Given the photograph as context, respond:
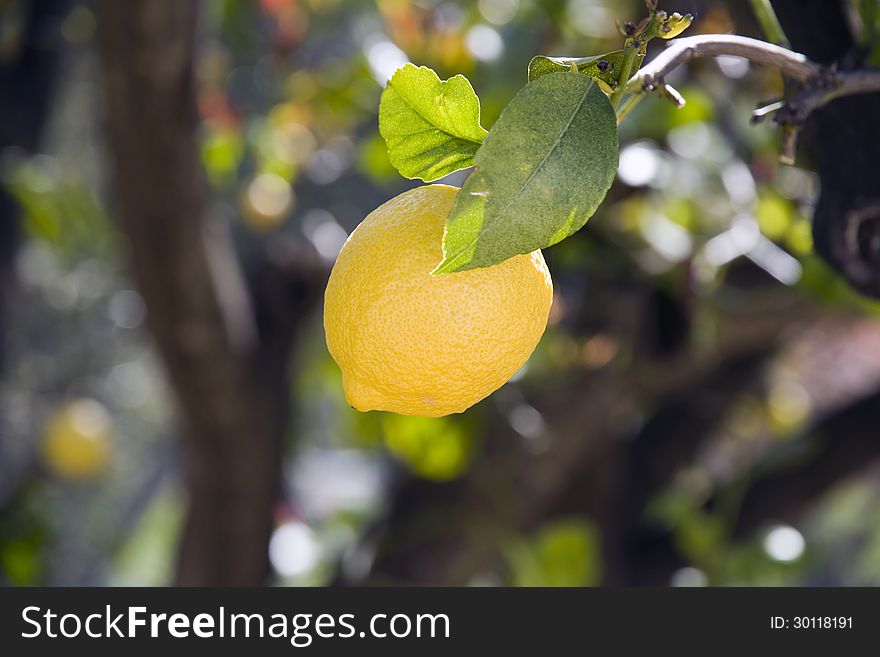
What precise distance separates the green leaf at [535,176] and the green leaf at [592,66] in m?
0.01

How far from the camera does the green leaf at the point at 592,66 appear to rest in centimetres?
29

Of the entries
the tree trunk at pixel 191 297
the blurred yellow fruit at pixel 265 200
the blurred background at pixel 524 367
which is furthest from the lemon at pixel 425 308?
the blurred yellow fruit at pixel 265 200

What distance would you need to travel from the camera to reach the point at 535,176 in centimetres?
27

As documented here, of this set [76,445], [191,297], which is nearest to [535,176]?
[191,297]

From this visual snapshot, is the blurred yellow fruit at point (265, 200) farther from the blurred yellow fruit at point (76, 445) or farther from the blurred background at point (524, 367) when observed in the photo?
the blurred yellow fruit at point (76, 445)

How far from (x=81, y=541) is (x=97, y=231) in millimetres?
3337

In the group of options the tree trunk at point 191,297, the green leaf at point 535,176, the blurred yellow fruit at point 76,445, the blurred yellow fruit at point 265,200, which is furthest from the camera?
the blurred yellow fruit at point 76,445

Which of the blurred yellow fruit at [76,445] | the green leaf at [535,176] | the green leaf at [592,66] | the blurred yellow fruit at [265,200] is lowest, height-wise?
the green leaf at [535,176]

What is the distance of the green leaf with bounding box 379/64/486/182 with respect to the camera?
0.98ft

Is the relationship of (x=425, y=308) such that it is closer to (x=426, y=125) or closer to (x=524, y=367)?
(x=426, y=125)

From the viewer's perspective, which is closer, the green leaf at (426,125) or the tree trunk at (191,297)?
the green leaf at (426,125)

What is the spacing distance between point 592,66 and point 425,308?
0.10 m

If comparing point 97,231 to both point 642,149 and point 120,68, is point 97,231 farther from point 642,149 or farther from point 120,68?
point 642,149

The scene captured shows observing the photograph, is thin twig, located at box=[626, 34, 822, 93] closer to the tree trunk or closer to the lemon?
the lemon
